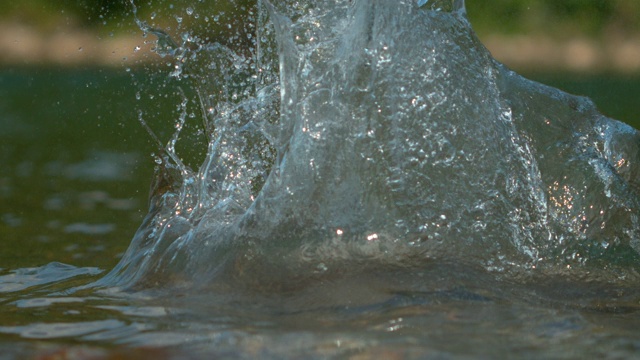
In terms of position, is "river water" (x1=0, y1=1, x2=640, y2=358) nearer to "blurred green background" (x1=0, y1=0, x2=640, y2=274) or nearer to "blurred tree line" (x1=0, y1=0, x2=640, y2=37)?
"blurred green background" (x1=0, y1=0, x2=640, y2=274)

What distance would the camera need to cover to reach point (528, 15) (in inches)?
718

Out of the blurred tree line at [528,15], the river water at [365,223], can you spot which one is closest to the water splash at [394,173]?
the river water at [365,223]

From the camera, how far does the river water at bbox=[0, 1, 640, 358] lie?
2.41m

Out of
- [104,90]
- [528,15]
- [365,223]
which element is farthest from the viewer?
[528,15]

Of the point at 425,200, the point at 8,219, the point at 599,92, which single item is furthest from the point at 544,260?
the point at 599,92

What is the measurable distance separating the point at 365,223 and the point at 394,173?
199 millimetres

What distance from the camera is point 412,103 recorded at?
3.18 metres

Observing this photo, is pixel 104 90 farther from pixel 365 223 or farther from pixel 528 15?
pixel 365 223

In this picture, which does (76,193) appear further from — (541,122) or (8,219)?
(541,122)

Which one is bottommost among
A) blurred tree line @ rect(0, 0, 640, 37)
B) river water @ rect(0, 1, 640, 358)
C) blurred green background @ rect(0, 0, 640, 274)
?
river water @ rect(0, 1, 640, 358)

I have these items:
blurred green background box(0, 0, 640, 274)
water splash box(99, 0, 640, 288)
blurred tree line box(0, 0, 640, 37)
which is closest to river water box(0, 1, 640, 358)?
water splash box(99, 0, 640, 288)

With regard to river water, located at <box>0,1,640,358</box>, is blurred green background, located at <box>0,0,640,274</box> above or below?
above

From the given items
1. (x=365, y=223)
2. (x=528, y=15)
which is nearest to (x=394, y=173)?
(x=365, y=223)

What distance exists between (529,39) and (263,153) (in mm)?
14680
